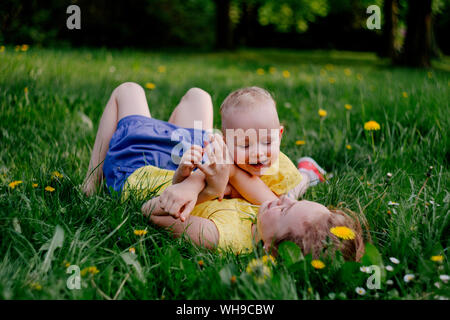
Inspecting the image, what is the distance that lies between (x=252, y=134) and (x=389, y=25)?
11.7 meters

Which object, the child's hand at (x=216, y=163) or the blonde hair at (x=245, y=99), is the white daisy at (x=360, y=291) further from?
the blonde hair at (x=245, y=99)

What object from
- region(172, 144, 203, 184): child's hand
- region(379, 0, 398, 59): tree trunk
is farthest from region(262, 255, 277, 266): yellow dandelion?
region(379, 0, 398, 59): tree trunk

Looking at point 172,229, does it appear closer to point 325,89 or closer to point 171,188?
point 171,188

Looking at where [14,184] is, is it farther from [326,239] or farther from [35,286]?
[326,239]

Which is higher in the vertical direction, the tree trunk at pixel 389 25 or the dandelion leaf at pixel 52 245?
the tree trunk at pixel 389 25

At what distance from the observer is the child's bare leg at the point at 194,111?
2.33 metres

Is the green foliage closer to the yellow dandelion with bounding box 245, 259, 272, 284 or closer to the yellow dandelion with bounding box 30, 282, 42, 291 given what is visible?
the yellow dandelion with bounding box 245, 259, 272, 284

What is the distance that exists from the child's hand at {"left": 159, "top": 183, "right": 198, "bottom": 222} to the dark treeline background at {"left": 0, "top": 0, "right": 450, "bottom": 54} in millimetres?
6596

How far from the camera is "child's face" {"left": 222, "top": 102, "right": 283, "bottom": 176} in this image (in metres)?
1.61

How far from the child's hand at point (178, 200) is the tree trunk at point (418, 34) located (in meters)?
7.52

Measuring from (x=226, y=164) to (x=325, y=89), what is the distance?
2.91 metres

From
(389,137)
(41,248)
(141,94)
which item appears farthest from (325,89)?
(41,248)

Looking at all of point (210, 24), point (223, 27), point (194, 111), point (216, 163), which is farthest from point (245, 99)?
point (210, 24)

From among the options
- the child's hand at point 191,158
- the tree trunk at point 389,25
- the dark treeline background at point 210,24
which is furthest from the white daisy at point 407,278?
the tree trunk at point 389,25
